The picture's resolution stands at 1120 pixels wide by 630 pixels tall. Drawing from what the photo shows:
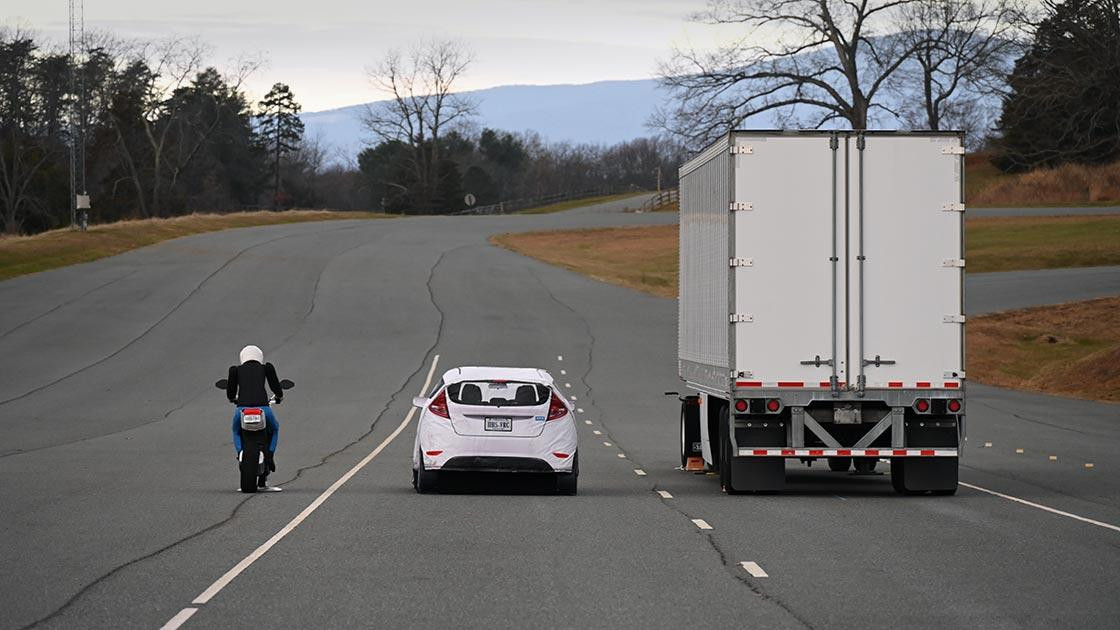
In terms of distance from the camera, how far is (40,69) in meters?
107

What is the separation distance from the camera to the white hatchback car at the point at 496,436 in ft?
52.2

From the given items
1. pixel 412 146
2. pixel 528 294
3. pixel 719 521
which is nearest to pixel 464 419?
pixel 719 521

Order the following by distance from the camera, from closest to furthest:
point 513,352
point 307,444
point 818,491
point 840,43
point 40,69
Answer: point 818,491
point 307,444
point 513,352
point 840,43
point 40,69

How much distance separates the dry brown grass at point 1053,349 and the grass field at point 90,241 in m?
34.2

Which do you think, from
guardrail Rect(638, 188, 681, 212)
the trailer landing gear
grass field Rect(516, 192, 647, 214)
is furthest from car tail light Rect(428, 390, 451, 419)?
grass field Rect(516, 192, 647, 214)

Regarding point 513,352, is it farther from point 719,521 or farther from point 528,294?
point 719,521

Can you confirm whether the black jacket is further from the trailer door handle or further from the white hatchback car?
the trailer door handle

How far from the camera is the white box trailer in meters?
15.6

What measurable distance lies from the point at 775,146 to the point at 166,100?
104664mm

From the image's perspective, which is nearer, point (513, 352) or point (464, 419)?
point (464, 419)

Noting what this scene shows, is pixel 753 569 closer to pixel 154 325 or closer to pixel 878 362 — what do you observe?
pixel 878 362

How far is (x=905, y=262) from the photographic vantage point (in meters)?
15.8

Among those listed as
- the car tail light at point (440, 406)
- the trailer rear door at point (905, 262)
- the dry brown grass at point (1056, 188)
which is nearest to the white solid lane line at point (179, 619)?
the car tail light at point (440, 406)

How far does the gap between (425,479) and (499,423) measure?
1049 mm
